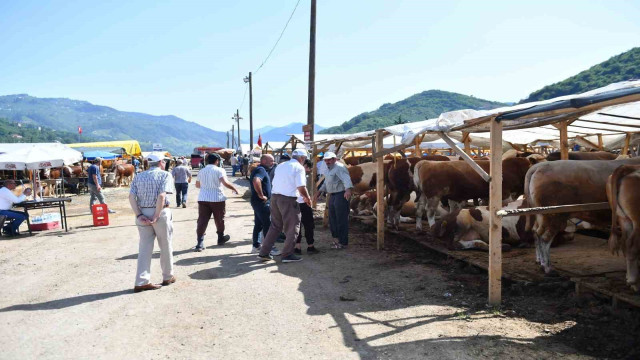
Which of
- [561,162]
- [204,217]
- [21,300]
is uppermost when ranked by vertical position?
[561,162]

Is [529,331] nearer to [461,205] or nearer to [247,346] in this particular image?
[247,346]

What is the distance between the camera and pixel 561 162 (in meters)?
6.73

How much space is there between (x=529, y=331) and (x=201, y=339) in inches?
140

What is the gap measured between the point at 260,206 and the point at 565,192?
538 cm

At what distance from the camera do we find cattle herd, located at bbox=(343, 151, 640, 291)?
5.34 m

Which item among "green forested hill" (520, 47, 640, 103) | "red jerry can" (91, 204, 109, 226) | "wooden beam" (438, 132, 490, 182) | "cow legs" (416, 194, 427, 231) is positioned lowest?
"red jerry can" (91, 204, 109, 226)

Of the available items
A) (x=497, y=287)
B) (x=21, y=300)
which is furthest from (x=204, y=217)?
(x=497, y=287)

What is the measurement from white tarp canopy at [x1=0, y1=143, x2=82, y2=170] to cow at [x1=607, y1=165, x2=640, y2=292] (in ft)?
46.0

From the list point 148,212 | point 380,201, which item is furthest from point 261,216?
point 148,212

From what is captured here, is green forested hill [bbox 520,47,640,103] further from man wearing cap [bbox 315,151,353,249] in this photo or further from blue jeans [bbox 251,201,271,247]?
blue jeans [bbox 251,201,271,247]

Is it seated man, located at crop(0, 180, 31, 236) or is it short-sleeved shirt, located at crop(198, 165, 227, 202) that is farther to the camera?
seated man, located at crop(0, 180, 31, 236)

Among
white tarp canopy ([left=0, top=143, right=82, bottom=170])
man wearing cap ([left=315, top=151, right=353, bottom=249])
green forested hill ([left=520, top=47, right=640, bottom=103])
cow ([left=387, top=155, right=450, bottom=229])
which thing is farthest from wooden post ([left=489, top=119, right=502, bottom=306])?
green forested hill ([left=520, top=47, right=640, bottom=103])

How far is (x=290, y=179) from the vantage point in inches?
310

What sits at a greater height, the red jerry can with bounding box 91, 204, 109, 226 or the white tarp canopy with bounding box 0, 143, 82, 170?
the white tarp canopy with bounding box 0, 143, 82, 170
